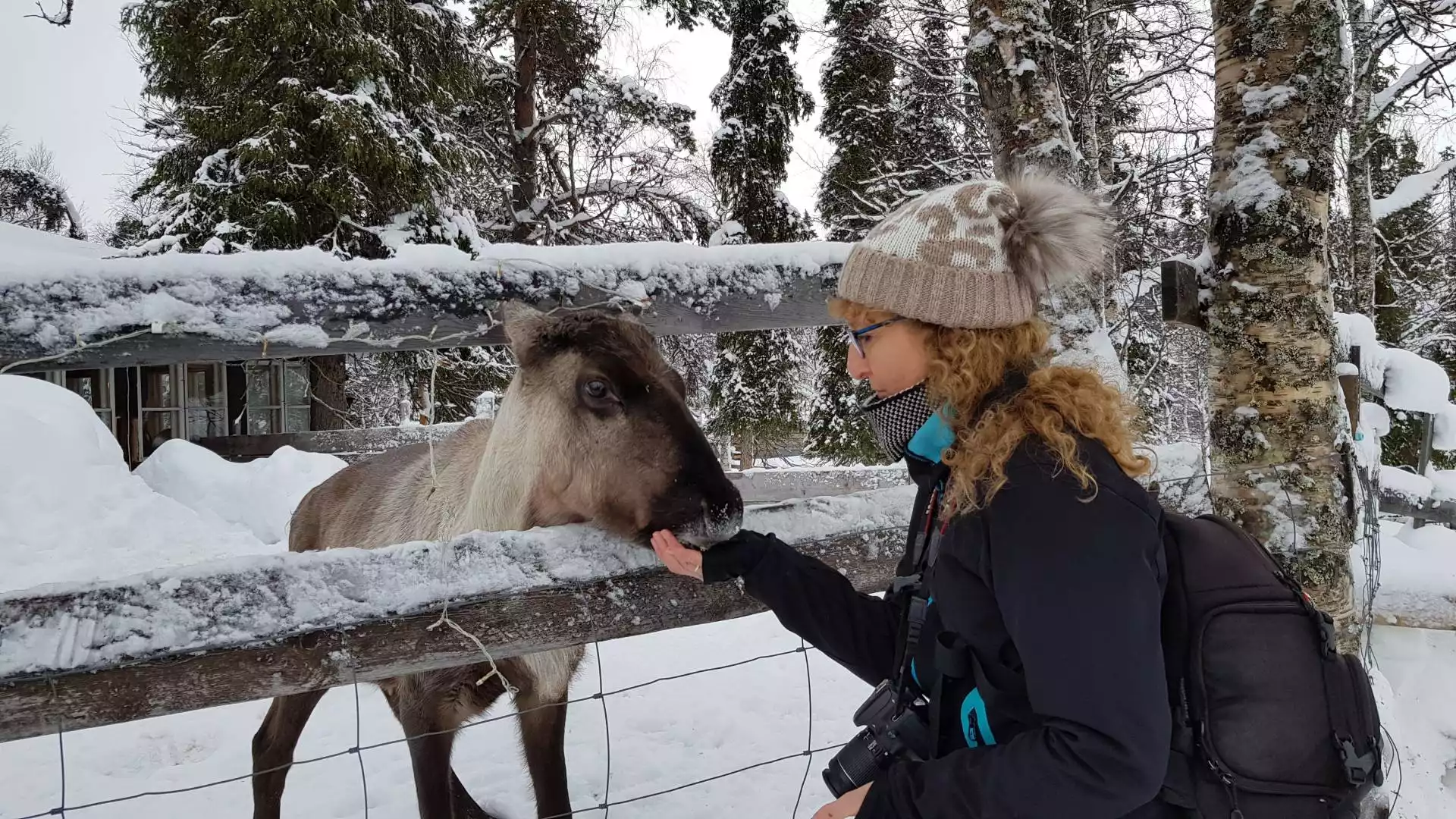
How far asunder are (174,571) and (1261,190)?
3.34m

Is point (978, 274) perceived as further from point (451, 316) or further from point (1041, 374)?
point (451, 316)

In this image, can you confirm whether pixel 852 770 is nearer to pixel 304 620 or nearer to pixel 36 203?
pixel 304 620

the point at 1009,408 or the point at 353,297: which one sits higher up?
the point at 353,297

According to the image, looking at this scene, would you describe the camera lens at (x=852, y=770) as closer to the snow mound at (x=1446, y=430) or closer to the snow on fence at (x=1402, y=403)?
the snow on fence at (x=1402, y=403)

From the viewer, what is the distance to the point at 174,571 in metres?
1.50

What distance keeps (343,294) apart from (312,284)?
7cm

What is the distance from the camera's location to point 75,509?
24.2ft

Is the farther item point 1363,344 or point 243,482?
point 243,482

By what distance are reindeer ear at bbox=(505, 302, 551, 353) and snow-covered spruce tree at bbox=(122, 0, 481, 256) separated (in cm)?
878

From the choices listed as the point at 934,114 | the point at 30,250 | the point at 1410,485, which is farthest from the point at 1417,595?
the point at 934,114

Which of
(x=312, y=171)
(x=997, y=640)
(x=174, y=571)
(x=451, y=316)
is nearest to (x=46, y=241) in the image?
(x=451, y=316)

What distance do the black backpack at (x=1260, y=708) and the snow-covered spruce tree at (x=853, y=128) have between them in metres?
12.5

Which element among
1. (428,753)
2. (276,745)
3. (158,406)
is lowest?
(276,745)

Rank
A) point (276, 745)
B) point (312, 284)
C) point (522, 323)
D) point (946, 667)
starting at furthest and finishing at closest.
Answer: point (276, 745) → point (522, 323) → point (312, 284) → point (946, 667)
